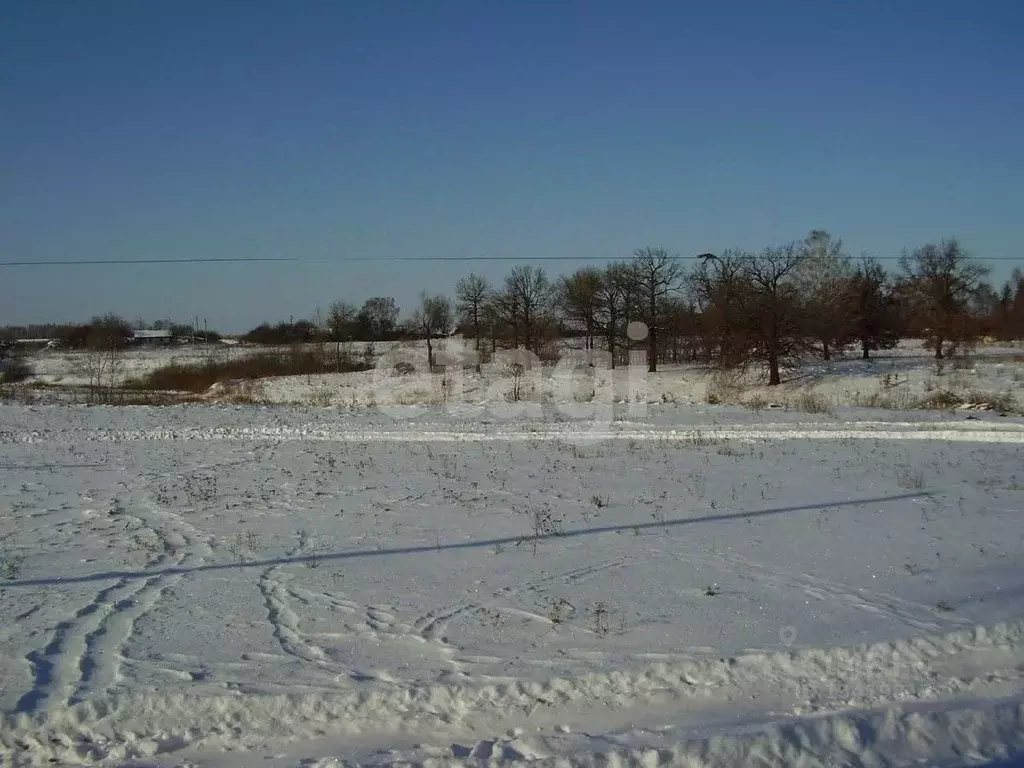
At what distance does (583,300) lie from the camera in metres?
59.3

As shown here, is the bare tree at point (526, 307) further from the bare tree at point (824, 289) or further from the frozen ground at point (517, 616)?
the frozen ground at point (517, 616)

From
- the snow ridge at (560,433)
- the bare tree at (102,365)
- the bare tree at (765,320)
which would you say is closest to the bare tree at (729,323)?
the bare tree at (765,320)

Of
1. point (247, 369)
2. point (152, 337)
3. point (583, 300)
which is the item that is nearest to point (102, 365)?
point (247, 369)

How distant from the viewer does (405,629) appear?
7.33 meters

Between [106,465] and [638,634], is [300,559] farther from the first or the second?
[106,465]

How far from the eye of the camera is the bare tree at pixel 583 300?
194 feet

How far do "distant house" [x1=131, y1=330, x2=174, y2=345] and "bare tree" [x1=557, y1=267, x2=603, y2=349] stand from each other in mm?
61577

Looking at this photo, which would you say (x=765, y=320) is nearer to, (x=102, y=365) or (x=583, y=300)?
(x=583, y=300)

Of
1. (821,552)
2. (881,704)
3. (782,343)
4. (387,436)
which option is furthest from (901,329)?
(881,704)

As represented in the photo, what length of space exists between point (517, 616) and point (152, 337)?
401 ft

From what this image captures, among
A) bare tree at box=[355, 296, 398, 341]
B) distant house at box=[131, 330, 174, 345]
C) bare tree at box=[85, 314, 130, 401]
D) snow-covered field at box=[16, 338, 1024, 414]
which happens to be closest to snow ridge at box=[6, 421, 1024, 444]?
snow-covered field at box=[16, 338, 1024, 414]

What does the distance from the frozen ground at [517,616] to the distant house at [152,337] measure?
9619 centimetres

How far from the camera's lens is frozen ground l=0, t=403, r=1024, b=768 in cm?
534

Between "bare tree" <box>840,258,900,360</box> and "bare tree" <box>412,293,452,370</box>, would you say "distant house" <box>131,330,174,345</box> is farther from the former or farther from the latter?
"bare tree" <box>840,258,900,360</box>
